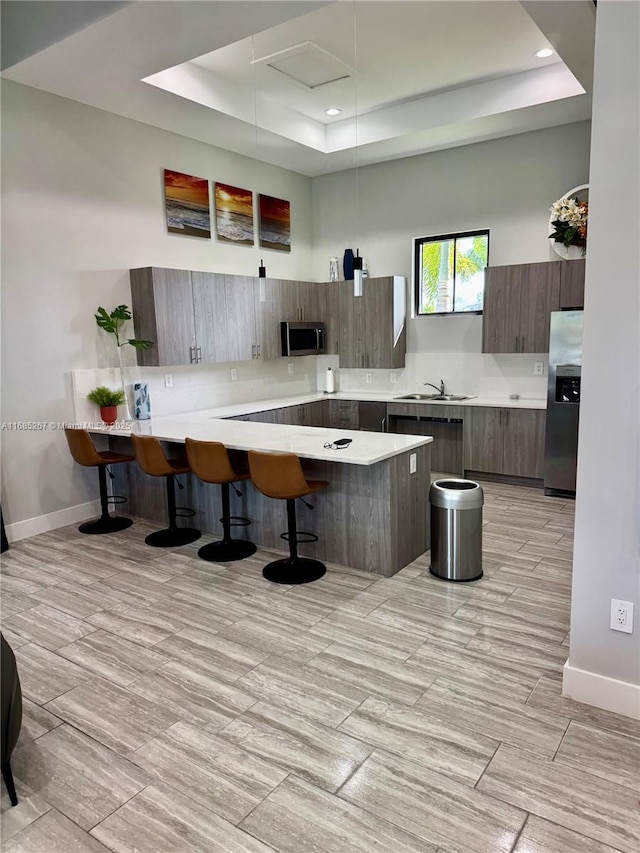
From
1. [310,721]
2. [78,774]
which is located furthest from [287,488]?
[78,774]

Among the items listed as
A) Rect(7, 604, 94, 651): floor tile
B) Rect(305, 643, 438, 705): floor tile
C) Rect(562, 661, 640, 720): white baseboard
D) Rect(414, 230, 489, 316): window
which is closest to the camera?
Rect(562, 661, 640, 720): white baseboard

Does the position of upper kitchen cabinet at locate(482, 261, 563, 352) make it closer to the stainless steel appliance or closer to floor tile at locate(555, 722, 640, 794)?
the stainless steel appliance

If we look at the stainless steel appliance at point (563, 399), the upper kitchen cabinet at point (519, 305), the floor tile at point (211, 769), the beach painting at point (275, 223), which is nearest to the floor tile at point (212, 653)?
the floor tile at point (211, 769)

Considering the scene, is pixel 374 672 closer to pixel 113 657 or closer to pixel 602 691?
pixel 602 691

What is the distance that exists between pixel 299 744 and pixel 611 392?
1.78 m

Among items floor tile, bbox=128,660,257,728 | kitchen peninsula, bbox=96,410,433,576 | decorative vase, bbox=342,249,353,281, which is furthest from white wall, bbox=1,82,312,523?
floor tile, bbox=128,660,257,728

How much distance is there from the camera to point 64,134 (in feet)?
14.9

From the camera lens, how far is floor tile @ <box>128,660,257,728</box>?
2.38 m

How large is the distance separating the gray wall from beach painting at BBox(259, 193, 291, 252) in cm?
473

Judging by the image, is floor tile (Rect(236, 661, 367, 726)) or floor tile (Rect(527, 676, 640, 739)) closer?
floor tile (Rect(527, 676, 640, 739))

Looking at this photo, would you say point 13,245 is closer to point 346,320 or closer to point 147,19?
point 147,19

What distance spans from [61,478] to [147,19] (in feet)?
10.9

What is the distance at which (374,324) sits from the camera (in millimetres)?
6457

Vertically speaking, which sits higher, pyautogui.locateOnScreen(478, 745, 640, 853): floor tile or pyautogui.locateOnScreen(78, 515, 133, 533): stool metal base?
pyautogui.locateOnScreen(78, 515, 133, 533): stool metal base
